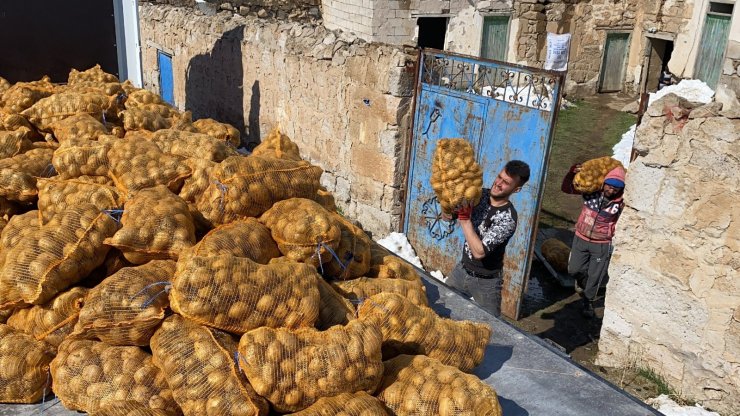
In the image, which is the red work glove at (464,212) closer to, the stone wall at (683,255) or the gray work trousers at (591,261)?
the stone wall at (683,255)

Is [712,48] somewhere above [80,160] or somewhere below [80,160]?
above

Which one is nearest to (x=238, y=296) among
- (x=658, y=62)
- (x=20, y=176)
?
(x=20, y=176)

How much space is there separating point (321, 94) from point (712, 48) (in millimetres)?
10587

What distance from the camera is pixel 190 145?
431 cm

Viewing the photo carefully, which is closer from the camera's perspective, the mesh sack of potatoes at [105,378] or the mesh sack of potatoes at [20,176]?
the mesh sack of potatoes at [105,378]

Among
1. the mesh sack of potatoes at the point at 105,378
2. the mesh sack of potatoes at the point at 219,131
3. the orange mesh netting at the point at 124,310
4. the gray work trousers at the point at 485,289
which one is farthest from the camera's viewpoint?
the mesh sack of potatoes at the point at 219,131

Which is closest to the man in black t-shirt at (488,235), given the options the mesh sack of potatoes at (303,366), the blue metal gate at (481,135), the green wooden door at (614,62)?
the blue metal gate at (481,135)

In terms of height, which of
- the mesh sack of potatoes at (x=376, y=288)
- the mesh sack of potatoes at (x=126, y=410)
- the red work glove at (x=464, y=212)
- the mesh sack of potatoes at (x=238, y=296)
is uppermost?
the mesh sack of potatoes at (x=238, y=296)

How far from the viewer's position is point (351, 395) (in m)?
2.52

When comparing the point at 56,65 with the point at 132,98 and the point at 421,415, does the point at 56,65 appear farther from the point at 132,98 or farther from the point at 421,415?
the point at 421,415

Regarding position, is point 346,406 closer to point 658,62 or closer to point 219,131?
point 219,131

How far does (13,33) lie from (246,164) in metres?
4.40

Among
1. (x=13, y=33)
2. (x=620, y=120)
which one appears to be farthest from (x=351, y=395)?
(x=620, y=120)

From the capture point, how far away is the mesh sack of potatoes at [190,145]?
4.21 meters
